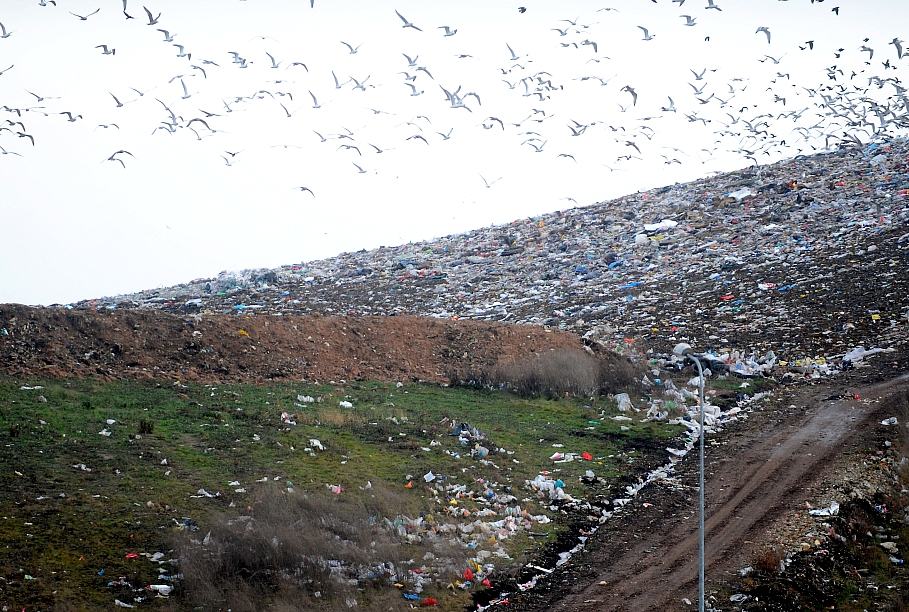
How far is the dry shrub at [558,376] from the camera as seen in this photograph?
1384 cm

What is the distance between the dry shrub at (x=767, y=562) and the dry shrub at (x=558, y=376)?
5939 millimetres

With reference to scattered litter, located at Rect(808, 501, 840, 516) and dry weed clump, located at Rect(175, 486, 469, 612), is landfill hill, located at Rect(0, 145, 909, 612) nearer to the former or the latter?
scattered litter, located at Rect(808, 501, 840, 516)

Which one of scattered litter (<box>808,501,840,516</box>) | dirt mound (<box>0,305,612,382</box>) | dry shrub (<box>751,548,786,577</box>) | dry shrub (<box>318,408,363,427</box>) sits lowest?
scattered litter (<box>808,501,840,516</box>)

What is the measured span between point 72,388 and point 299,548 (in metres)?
5.67

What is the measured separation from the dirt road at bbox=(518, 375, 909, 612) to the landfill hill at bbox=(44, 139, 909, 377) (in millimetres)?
2550

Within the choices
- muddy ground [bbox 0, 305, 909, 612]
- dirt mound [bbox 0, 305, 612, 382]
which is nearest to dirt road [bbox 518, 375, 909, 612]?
muddy ground [bbox 0, 305, 909, 612]

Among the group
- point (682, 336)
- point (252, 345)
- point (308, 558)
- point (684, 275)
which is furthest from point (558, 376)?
point (684, 275)

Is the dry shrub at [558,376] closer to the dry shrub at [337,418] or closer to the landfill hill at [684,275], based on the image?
the landfill hill at [684,275]

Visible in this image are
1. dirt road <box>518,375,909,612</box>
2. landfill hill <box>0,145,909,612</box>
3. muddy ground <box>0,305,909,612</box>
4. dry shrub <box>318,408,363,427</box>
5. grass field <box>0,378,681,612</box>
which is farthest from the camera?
dry shrub <box>318,408,363,427</box>

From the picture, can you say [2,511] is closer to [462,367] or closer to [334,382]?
[334,382]

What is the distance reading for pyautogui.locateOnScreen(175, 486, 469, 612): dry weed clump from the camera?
6.61 meters

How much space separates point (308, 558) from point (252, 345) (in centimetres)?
713

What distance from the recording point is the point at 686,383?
14250 mm

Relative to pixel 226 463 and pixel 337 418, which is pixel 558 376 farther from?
pixel 226 463
